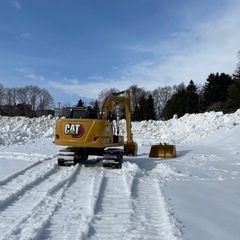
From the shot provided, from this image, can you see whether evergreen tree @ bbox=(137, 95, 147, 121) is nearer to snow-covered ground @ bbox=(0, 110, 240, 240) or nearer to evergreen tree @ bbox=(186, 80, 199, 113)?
evergreen tree @ bbox=(186, 80, 199, 113)

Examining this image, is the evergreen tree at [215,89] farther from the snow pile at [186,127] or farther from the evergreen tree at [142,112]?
the snow pile at [186,127]

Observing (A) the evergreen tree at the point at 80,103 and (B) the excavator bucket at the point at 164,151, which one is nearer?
(A) the evergreen tree at the point at 80,103

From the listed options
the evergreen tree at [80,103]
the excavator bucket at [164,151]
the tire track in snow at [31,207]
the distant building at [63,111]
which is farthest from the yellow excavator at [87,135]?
the excavator bucket at [164,151]

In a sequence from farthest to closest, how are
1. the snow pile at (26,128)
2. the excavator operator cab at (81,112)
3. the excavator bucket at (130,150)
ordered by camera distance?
the snow pile at (26,128) → the excavator bucket at (130,150) → the excavator operator cab at (81,112)

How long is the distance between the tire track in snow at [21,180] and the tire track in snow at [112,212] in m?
1.51

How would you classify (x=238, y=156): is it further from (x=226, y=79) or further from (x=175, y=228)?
(x=226, y=79)

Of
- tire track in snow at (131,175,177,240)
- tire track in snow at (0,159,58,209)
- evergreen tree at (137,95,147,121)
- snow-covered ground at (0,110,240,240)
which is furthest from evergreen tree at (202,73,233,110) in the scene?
tire track in snow at (131,175,177,240)

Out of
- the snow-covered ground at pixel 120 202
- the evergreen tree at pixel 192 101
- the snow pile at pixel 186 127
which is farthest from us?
the evergreen tree at pixel 192 101

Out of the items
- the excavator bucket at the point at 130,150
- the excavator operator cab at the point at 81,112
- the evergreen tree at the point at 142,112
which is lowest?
the excavator bucket at the point at 130,150

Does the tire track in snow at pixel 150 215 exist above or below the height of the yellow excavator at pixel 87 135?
below

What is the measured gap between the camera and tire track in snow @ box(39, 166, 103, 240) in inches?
205

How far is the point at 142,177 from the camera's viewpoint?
32.3 feet

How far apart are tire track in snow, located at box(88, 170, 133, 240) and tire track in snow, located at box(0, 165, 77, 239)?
2.42ft

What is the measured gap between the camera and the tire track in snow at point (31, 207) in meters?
5.23
